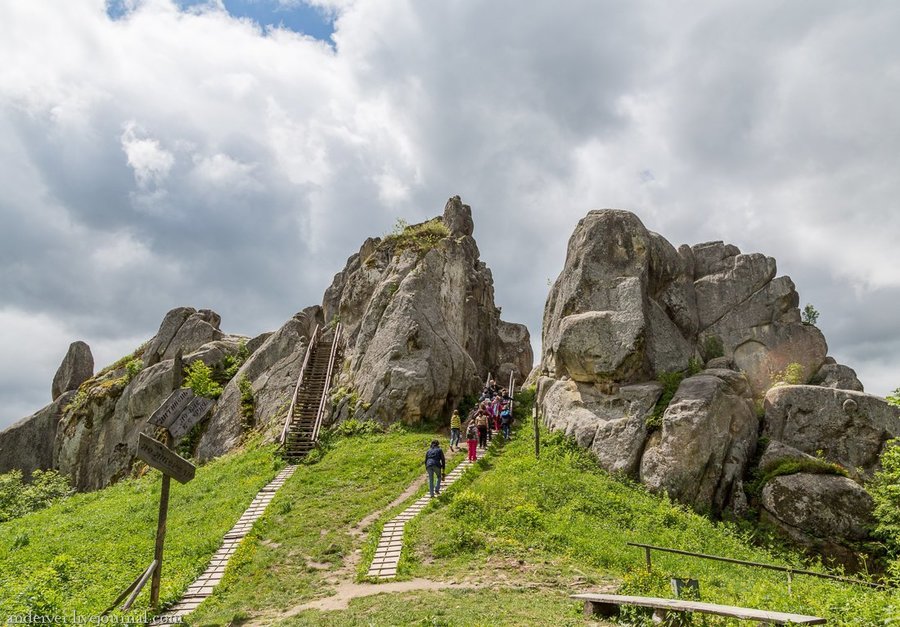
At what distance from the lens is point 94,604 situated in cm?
1393

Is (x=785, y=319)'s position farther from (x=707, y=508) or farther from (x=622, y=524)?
(x=622, y=524)

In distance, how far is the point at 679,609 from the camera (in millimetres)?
10312

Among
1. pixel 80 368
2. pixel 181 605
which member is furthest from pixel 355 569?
pixel 80 368

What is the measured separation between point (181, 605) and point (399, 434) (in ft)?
60.2

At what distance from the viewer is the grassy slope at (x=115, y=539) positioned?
14484 mm

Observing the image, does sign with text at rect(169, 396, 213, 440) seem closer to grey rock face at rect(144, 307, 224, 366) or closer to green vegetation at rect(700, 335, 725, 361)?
green vegetation at rect(700, 335, 725, 361)

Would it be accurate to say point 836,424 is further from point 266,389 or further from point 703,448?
point 266,389

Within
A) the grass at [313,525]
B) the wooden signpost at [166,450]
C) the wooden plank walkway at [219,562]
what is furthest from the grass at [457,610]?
the wooden signpost at [166,450]

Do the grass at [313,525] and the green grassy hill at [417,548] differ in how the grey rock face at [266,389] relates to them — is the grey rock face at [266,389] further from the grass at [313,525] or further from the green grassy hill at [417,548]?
the grass at [313,525]

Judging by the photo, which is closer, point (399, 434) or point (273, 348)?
point (399, 434)

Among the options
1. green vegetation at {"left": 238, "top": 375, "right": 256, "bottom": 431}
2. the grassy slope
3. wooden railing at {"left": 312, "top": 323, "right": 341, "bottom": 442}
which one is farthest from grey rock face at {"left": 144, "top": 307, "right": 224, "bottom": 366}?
the grassy slope

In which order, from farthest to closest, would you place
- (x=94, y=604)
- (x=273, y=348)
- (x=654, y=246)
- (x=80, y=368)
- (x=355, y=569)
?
(x=80, y=368) < (x=273, y=348) < (x=654, y=246) < (x=355, y=569) < (x=94, y=604)

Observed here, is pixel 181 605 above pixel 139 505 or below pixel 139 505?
below

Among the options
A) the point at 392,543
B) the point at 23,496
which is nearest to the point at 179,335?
the point at 23,496
